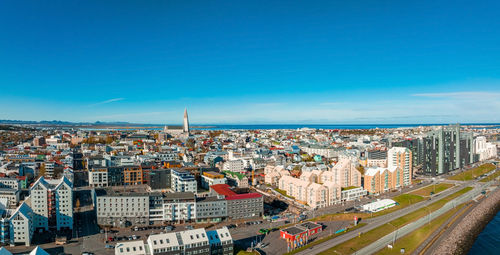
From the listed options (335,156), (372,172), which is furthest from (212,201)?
(335,156)

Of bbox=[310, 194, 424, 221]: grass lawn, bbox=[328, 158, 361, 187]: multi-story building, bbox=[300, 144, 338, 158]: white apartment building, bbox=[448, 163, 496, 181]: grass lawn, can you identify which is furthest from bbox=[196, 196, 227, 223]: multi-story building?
bbox=[300, 144, 338, 158]: white apartment building

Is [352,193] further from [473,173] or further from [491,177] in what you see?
[473,173]

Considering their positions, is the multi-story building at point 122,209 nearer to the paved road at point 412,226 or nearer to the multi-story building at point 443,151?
the paved road at point 412,226

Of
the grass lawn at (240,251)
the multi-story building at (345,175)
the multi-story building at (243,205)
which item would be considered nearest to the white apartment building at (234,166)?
the multi-story building at (345,175)

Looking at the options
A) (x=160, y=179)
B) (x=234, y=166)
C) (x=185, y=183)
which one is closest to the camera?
(x=185, y=183)

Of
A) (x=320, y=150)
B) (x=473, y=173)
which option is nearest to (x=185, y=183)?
(x=320, y=150)
